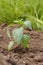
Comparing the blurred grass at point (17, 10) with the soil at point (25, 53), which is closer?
the soil at point (25, 53)

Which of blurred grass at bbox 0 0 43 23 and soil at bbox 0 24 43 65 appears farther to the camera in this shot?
blurred grass at bbox 0 0 43 23

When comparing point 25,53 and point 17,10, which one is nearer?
point 25,53

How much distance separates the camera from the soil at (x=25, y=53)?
207cm

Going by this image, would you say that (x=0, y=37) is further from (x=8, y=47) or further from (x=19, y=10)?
(x=19, y=10)

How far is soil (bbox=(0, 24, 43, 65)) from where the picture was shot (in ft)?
6.79

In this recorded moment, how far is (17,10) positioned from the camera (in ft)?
12.4

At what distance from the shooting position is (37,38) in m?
2.69

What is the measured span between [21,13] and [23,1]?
0.19 m

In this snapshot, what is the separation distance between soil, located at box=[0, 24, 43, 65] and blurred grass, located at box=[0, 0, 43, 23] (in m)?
1.01

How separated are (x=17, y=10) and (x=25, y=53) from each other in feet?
5.10

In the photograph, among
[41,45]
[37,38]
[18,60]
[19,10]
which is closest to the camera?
[18,60]

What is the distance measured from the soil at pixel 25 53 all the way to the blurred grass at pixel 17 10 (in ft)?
3.32

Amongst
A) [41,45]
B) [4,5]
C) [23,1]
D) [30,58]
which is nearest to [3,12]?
[4,5]

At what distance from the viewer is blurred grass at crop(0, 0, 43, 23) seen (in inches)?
149
